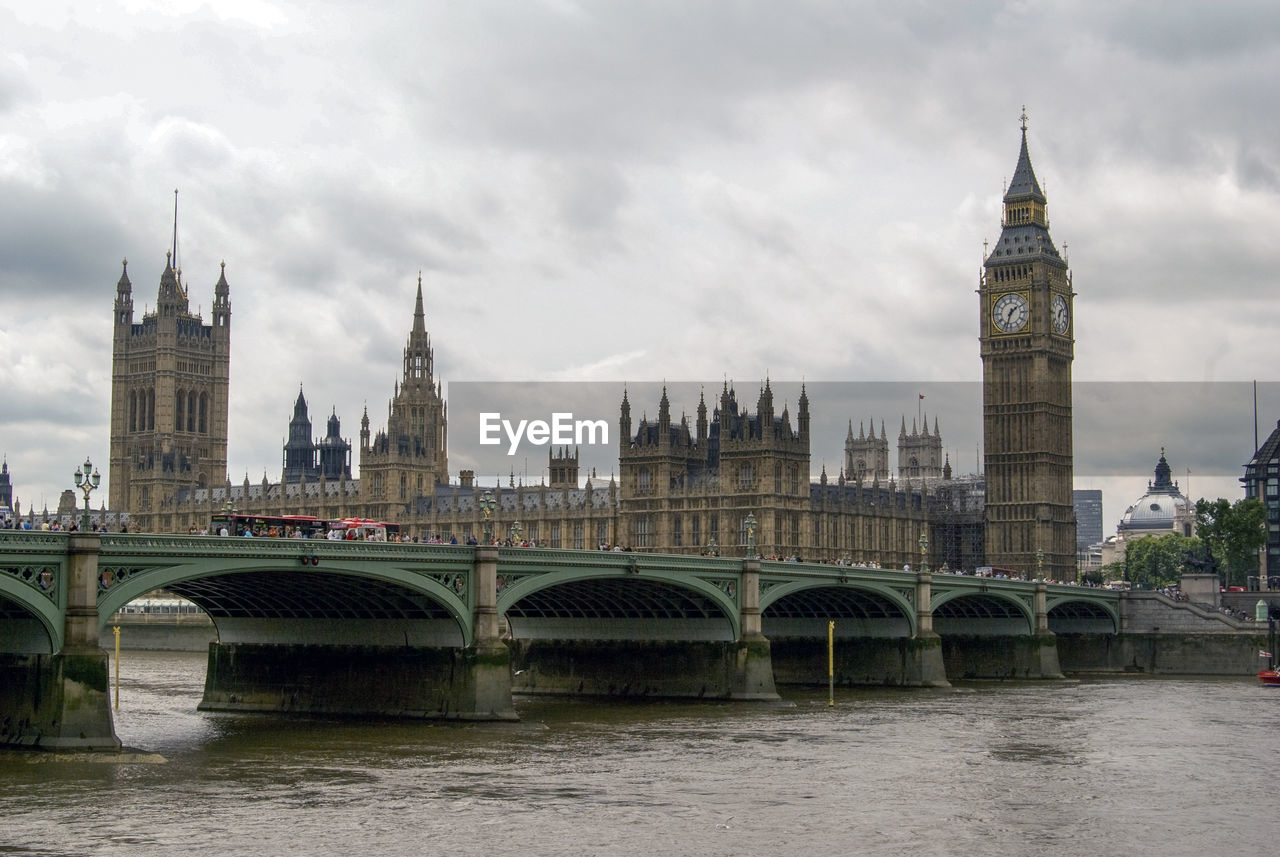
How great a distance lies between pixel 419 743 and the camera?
5856cm

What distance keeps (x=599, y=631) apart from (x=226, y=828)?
143 feet

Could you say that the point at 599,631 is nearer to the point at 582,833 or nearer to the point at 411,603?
the point at 411,603

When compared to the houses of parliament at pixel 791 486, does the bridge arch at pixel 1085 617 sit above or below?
below

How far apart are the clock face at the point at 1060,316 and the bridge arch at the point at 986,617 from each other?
5769 centimetres

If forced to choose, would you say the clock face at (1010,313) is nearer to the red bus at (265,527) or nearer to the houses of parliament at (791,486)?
the houses of parliament at (791,486)

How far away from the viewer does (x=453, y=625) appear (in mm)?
66125

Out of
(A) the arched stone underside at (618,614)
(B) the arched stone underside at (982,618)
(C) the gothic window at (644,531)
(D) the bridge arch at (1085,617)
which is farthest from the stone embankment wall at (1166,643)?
(A) the arched stone underside at (618,614)

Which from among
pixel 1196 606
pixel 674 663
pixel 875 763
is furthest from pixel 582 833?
pixel 1196 606

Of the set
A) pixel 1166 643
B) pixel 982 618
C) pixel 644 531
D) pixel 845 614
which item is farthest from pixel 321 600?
pixel 644 531

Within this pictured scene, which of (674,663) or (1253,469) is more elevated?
(1253,469)

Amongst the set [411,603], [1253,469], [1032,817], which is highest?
[1253,469]

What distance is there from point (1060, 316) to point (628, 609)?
300 ft

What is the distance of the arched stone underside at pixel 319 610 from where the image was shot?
63.7m

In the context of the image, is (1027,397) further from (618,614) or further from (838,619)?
(618,614)
